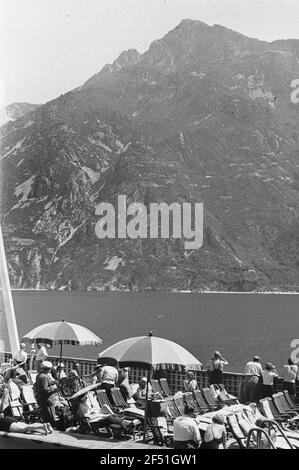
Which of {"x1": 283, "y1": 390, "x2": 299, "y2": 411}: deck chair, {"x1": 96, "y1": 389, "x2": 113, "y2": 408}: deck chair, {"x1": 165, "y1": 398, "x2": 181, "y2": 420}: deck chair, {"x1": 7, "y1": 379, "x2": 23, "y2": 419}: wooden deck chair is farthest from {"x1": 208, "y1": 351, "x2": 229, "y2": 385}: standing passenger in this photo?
{"x1": 7, "y1": 379, "x2": 23, "y2": 419}: wooden deck chair

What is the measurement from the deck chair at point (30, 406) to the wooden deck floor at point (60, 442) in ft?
4.32

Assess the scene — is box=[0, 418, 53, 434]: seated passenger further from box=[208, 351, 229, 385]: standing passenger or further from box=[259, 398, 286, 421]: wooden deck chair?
box=[208, 351, 229, 385]: standing passenger

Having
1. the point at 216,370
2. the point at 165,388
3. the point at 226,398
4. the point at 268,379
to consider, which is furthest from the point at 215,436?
the point at 216,370

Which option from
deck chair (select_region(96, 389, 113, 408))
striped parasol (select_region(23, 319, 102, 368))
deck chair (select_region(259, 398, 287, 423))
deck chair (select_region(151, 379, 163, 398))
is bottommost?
deck chair (select_region(151, 379, 163, 398))

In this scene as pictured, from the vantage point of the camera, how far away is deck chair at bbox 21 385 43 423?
11727 millimetres

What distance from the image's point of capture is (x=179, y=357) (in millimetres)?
11938

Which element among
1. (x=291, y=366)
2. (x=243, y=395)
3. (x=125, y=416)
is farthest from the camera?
(x=291, y=366)

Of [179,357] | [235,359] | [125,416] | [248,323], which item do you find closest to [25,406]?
[125,416]

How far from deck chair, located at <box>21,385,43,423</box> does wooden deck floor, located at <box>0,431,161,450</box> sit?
1.32 meters

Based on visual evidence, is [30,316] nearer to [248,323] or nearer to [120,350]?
[248,323]

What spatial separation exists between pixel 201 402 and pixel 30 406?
311cm

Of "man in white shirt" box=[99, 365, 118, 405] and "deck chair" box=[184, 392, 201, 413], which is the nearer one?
"man in white shirt" box=[99, 365, 118, 405]

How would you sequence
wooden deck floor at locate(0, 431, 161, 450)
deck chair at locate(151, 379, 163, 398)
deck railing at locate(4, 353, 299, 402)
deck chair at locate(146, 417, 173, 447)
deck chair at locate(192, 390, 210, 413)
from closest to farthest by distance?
wooden deck floor at locate(0, 431, 161, 450) → deck chair at locate(146, 417, 173, 447) → deck chair at locate(192, 390, 210, 413) → deck chair at locate(151, 379, 163, 398) → deck railing at locate(4, 353, 299, 402)

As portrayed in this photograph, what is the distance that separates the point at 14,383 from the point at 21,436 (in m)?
2.86
